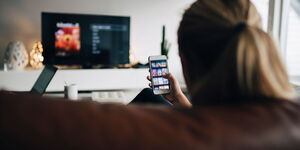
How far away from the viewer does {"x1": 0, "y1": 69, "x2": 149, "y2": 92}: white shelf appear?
3307mm

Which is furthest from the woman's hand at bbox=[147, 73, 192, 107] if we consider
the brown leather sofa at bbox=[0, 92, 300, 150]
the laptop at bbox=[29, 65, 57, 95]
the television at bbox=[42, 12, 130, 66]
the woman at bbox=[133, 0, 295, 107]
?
the television at bbox=[42, 12, 130, 66]

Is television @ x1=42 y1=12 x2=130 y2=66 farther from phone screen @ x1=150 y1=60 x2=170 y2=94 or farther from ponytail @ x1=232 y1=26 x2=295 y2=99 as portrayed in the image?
ponytail @ x1=232 y1=26 x2=295 y2=99

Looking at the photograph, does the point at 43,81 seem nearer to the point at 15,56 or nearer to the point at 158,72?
the point at 158,72

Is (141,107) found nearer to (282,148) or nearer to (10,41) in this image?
(282,148)

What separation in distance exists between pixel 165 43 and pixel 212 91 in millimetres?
3320

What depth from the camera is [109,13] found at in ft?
12.4

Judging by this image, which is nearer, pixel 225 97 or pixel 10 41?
pixel 225 97

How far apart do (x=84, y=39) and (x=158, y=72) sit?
7.21ft

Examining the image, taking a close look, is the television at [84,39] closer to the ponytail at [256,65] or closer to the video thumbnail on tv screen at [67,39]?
the video thumbnail on tv screen at [67,39]

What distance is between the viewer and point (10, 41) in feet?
11.6

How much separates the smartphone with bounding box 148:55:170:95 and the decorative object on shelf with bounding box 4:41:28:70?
2.24 meters

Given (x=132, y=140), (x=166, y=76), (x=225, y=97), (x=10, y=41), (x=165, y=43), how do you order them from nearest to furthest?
(x=132, y=140), (x=225, y=97), (x=166, y=76), (x=10, y=41), (x=165, y=43)

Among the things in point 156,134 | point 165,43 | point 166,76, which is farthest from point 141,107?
point 165,43

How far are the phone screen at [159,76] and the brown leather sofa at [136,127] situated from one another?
900 millimetres
